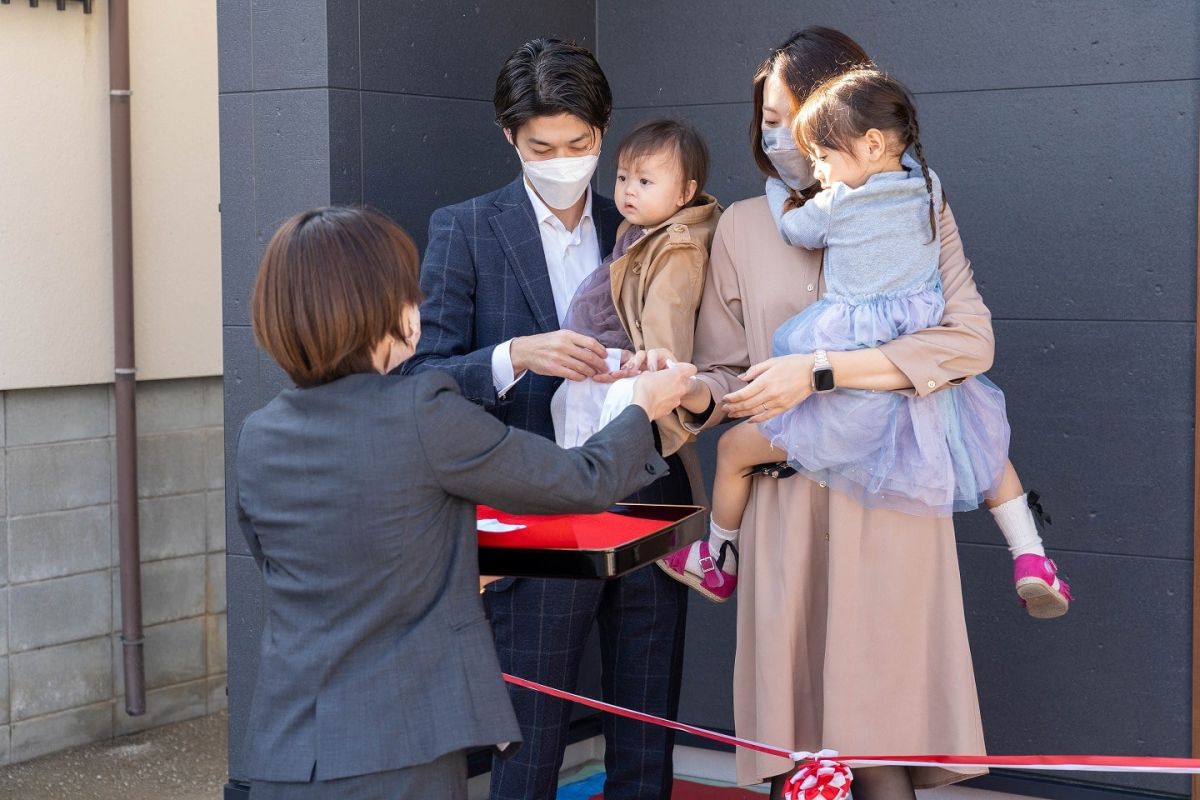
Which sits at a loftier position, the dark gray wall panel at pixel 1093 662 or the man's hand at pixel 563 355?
the man's hand at pixel 563 355

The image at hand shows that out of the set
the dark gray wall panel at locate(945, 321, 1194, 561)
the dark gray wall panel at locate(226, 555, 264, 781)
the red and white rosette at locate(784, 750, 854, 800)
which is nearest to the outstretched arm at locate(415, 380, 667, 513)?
the red and white rosette at locate(784, 750, 854, 800)

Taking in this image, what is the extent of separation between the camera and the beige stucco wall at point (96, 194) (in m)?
4.35

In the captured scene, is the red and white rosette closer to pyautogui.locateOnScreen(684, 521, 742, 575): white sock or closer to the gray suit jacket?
pyautogui.locateOnScreen(684, 521, 742, 575): white sock

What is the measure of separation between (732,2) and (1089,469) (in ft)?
5.11

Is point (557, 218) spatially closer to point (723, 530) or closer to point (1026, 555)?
point (723, 530)

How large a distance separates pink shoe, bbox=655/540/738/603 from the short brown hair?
108 centimetres

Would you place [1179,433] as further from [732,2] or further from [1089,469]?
[732,2]

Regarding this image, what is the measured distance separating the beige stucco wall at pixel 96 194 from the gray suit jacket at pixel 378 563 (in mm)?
2754

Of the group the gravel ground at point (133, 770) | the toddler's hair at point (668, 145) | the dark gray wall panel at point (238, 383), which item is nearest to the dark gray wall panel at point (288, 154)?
the dark gray wall panel at point (238, 383)

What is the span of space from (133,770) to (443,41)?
97.5 inches

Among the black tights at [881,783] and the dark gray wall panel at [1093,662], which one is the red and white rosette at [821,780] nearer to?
the black tights at [881,783]

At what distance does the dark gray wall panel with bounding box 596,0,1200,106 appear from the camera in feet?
11.1

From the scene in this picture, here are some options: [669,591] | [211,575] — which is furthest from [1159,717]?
[211,575]

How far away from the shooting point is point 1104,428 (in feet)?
11.4
